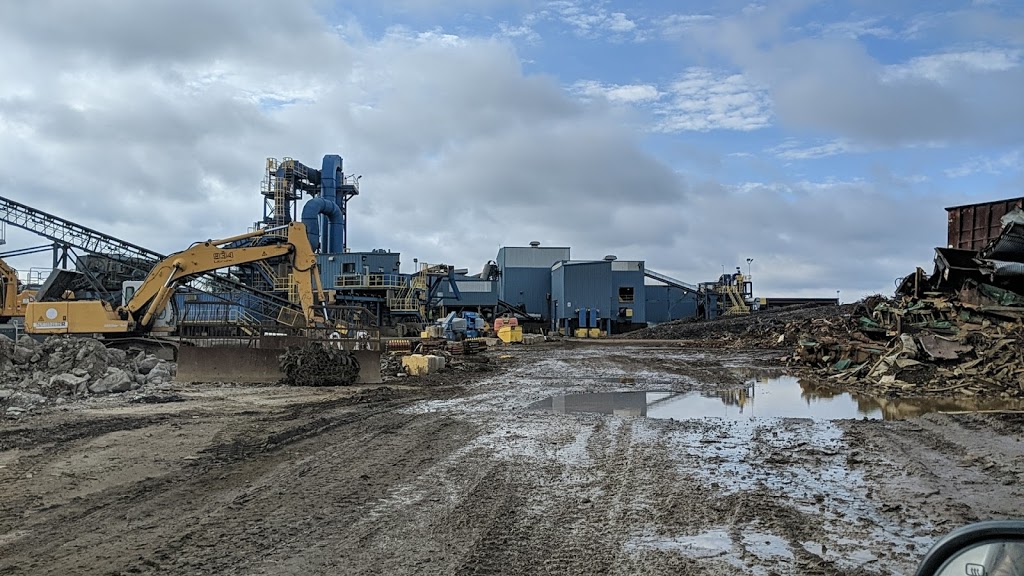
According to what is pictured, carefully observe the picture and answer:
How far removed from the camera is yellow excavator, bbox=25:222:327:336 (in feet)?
70.1

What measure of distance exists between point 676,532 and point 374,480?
3087mm

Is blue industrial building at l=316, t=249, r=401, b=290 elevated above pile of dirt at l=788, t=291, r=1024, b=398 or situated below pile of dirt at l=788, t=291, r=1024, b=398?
above

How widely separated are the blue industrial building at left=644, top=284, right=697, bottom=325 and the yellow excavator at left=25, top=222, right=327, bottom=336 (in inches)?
2022

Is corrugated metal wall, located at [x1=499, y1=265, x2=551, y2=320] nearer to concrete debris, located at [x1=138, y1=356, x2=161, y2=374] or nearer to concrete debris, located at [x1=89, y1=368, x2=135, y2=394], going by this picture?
concrete debris, located at [x1=138, y1=356, x2=161, y2=374]

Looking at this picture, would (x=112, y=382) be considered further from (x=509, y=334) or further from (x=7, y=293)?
(x=509, y=334)

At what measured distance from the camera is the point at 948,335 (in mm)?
17422

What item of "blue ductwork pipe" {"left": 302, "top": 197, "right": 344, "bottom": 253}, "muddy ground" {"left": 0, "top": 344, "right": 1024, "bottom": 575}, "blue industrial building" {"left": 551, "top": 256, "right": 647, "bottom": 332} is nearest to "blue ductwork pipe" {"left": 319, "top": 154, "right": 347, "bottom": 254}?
"blue ductwork pipe" {"left": 302, "top": 197, "right": 344, "bottom": 253}

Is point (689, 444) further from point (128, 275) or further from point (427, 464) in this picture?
point (128, 275)

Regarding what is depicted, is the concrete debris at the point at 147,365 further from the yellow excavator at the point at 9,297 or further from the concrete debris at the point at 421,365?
the yellow excavator at the point at 9,297

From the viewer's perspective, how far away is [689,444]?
30.5 feet

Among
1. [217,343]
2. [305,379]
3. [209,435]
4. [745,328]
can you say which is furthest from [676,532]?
[745,328]

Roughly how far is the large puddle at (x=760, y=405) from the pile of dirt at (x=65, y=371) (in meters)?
9.24

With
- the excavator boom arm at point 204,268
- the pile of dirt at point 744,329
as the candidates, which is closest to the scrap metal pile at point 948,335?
the pile of dirt at point 744,329

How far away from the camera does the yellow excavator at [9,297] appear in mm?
24672
